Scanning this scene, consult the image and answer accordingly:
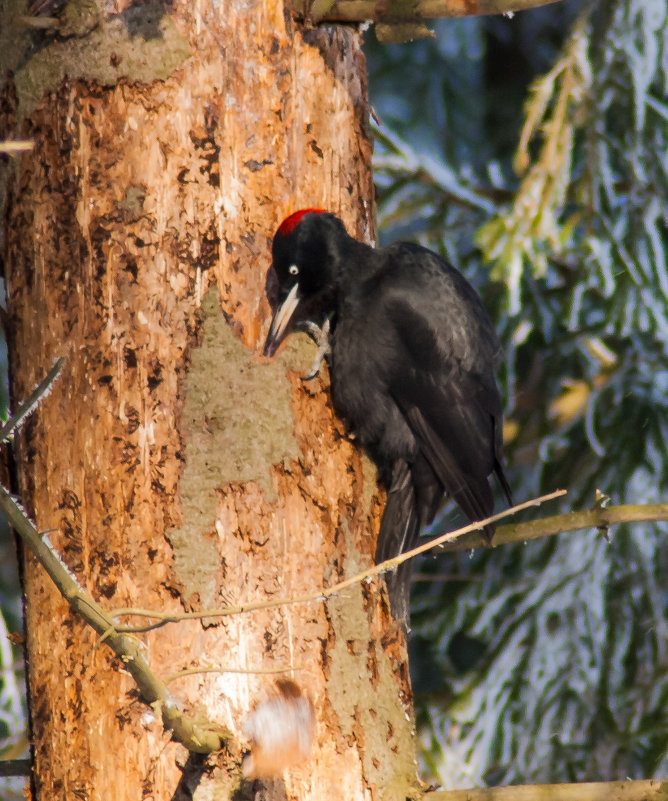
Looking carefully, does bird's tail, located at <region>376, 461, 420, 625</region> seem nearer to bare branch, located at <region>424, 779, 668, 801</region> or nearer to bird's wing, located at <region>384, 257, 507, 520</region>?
bird's wing, located at <region>384, 257, 507, 520</region>

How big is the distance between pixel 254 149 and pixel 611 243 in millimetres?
1927

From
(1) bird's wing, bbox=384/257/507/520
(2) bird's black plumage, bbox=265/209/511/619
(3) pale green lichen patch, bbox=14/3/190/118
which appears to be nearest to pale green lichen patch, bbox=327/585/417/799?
(2) bird's black plumage, bbox=265/209/511/619

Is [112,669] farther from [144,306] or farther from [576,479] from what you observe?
[576,479]

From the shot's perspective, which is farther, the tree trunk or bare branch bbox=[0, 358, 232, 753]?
the tree trunk

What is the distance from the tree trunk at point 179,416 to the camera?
165 cm

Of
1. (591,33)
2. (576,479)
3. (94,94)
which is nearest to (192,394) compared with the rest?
(94,94)

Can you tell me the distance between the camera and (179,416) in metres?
1.74

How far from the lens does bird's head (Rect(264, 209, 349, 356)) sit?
193cm

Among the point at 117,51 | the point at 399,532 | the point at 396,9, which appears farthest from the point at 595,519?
the point at 117,51

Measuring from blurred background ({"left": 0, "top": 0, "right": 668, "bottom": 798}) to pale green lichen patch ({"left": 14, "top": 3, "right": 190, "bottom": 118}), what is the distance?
175cm

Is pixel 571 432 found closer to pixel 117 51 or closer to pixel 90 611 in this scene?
pixel 117 51

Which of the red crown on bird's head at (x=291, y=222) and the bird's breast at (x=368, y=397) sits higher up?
the red crown on bird's head at (x=291, y=222)

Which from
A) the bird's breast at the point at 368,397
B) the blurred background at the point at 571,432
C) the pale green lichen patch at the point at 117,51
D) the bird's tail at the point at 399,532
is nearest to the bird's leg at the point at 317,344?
the bird's breast at the point at 368,397

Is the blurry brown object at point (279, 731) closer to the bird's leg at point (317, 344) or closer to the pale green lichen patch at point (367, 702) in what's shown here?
the pale green lichen patch at point (367, 702)
